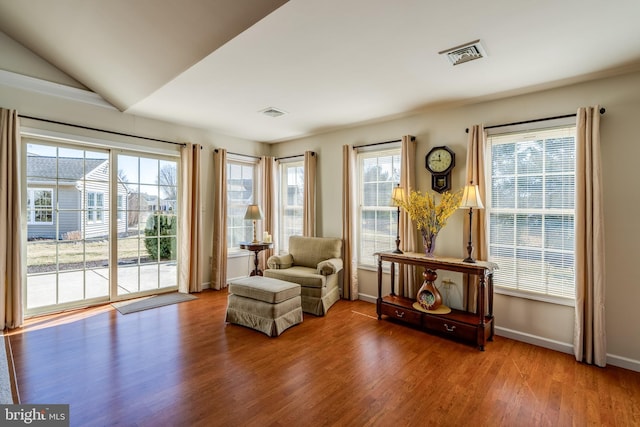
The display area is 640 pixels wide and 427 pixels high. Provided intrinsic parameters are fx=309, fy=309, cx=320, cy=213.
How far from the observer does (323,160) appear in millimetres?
5129

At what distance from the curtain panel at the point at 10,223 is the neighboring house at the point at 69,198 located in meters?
0.28

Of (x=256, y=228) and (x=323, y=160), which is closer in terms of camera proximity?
(x=323, y=160)

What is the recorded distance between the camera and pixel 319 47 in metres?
2.44

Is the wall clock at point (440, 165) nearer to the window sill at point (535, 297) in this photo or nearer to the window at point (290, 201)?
the window sill at point (535, 297)

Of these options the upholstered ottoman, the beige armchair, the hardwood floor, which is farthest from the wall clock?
the upholstered ottoman

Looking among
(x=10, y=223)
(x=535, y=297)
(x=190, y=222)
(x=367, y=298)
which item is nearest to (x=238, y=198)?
(x=190, y=222)

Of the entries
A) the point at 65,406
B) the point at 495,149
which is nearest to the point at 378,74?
the point at 495,149

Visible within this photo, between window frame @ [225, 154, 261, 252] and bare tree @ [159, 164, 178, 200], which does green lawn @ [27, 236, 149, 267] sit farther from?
window frame @ [225, 154, 261, 252]

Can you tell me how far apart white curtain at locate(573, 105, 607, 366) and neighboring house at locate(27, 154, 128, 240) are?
536 centimetres

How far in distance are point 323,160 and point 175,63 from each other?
2.75 metres

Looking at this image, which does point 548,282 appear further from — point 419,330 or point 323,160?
point 323,160

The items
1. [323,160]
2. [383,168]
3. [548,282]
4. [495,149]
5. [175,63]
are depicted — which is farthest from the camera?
[323,160]

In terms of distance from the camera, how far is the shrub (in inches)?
182

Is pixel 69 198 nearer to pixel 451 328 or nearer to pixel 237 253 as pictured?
pixel 237 253
